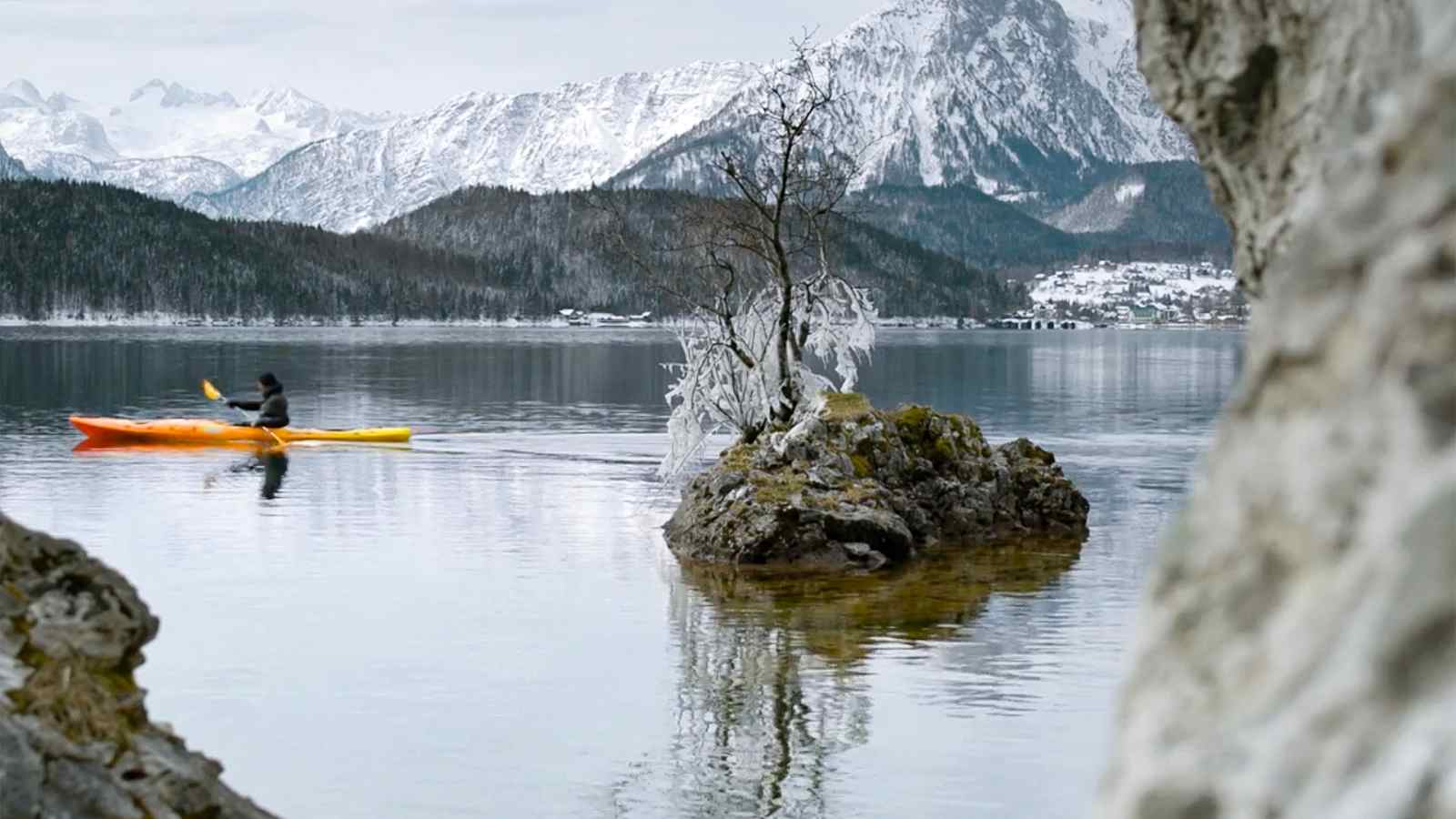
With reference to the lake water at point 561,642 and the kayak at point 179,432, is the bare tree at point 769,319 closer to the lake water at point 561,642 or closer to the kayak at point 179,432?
the lake water at point 561,642

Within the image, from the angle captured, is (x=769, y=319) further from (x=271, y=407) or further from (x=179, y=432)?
(x=179, y=432)

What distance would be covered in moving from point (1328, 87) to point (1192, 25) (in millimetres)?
830

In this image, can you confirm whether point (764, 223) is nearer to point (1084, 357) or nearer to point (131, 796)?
point (131, 796)

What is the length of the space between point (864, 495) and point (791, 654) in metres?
8.05

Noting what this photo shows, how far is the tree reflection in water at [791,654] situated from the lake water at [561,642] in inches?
2.3

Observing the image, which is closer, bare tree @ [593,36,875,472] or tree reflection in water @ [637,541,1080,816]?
tree reflection in water @ [637,541,1080,816]

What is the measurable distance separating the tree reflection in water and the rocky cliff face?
1185 centimetres

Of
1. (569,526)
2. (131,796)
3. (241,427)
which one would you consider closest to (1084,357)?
(241,427)

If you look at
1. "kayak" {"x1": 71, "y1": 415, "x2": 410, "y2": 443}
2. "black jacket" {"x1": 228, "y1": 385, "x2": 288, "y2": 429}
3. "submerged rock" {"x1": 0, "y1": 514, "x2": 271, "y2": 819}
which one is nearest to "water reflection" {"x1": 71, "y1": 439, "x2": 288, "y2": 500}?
"kayak" {"x1": 71, "y1": 415, "x2": 410, "y2": 443}

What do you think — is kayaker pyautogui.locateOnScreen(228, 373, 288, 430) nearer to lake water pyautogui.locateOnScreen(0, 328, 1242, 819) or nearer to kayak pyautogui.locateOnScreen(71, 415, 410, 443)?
kayak pyautogui.locateOnScreen(71, 415, 410, 443)

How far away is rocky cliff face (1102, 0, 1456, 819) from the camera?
74.3 inches

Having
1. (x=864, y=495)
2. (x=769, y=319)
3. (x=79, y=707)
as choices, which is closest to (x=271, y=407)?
(x=769, y=319)

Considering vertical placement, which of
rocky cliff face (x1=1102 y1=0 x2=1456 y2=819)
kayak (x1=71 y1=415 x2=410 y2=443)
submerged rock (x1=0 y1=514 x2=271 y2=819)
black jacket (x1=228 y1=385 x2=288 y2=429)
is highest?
rocky cliff face (x1=1102 y1=0 x2=1456 y2=819)

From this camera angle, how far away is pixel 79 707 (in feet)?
23.1
